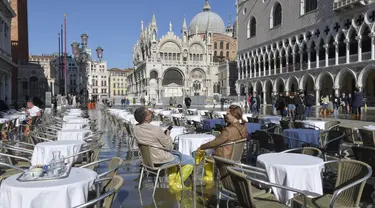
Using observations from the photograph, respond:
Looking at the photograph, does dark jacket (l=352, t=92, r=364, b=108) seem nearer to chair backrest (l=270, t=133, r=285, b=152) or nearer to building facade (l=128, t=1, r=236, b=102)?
chair backrest (l=270, t=133, r=285, b=152)

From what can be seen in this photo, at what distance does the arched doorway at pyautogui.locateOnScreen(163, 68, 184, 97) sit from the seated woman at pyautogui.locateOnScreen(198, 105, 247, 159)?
6476 cm

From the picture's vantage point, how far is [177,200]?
531cm

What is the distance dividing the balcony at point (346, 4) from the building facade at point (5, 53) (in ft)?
91.9

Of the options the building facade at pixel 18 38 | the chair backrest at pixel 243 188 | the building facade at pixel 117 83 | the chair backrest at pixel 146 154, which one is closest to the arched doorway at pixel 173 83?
the building facade at pixel 18 38

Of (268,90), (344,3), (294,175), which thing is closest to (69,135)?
(294,175)

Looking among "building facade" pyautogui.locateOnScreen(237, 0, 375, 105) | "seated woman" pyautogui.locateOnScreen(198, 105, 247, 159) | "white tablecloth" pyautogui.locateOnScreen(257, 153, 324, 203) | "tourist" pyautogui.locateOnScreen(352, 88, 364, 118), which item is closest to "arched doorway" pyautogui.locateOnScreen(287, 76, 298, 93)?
"building facade" pyautogui.locateOnScreen(237, 0, 375, 105)

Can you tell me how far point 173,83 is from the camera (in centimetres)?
7119

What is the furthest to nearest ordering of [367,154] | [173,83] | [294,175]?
1. [173,83]
2. [367,154]
3. [294,175]

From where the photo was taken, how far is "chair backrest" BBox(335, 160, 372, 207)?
357 centimetres

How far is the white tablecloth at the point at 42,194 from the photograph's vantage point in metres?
3.03

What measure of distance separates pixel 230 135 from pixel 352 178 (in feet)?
6.14

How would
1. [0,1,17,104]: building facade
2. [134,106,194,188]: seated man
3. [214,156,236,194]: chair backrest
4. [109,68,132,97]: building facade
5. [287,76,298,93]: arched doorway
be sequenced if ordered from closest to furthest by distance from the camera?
1. [214,156,236,194]: chair backrest
2. [134,106,194,188]: seated man
3. [0,1,17,104]: building facade
4. [287,76,298,93]: arched doorway
5. [109,68,132,97]: building facade

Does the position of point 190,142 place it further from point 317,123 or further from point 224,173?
point 317,123

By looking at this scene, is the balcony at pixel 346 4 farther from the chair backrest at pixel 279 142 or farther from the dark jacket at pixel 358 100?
the chair backrest at pixel 279 142
